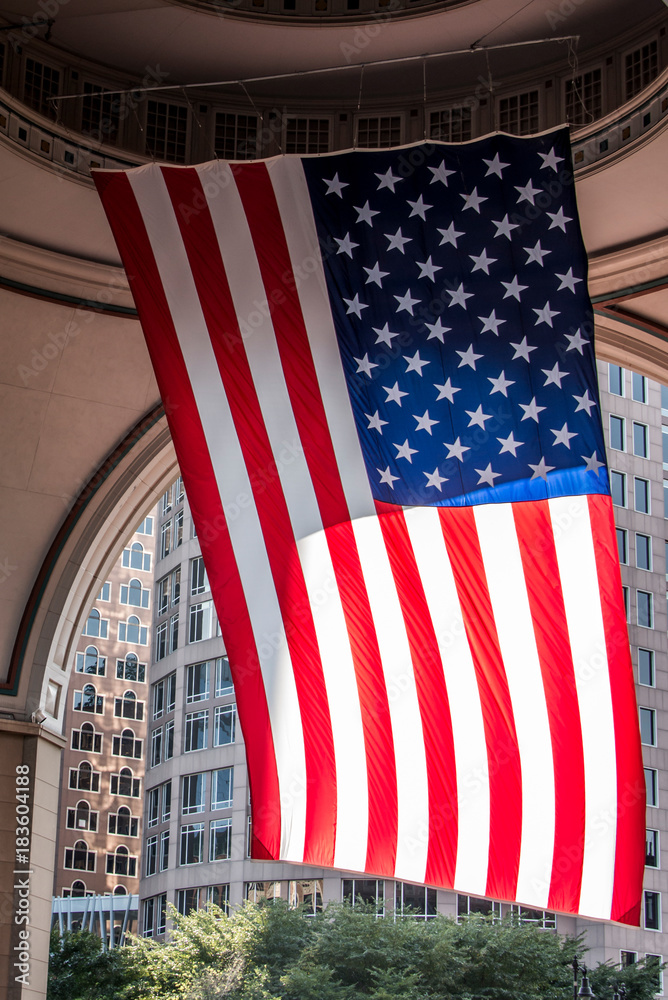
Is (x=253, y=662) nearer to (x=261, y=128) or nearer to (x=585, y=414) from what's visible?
(x=585, y=414)

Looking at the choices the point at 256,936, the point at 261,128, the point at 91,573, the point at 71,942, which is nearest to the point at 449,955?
the point at 256,936

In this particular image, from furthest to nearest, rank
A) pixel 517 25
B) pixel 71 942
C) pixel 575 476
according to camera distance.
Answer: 1. pixel 71 942
2. pixel 517 25
3. pixel 575 476

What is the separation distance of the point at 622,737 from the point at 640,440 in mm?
52732

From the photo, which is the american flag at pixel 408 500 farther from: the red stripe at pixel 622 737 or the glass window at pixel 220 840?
the glass window at pixel 220 840

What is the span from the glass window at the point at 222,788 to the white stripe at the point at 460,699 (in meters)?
44.8

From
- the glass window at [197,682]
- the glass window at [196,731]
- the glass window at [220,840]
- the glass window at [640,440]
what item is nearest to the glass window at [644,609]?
the glass window at [640,440]

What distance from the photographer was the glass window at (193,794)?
175 ft

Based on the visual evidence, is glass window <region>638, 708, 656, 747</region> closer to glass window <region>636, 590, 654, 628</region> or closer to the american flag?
glass window <region>636, 590, 654, 628</region>

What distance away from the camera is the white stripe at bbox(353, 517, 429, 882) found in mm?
8195

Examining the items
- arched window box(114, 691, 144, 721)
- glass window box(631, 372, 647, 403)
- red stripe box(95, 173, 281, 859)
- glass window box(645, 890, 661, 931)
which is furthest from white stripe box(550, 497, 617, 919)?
arched window box(114, 691, 144, 721)

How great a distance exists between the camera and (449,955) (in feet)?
105

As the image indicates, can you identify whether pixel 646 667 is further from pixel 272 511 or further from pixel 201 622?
pixel 272 511

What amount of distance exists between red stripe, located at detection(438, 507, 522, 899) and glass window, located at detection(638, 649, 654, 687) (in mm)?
46817

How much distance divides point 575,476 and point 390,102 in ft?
18.1
